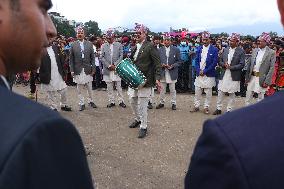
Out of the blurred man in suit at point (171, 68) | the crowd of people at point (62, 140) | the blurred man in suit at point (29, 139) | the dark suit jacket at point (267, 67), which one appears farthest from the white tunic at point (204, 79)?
the blurred man in suit at point (29, 139)

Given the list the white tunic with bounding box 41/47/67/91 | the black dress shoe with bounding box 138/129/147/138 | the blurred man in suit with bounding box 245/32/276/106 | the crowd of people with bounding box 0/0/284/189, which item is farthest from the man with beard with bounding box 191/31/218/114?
the crowd of people with bounding box 0/0/284/189

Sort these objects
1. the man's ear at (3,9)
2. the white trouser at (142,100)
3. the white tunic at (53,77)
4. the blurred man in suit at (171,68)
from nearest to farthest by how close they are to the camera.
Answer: the man's ear at (3,9) → the white trouser at (142,100) → the white tunic at (53,77) → the blurred man in suit at (171,68)

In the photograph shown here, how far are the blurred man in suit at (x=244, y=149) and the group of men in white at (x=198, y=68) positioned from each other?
7598 mm

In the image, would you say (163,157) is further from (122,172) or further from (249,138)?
(249,138)

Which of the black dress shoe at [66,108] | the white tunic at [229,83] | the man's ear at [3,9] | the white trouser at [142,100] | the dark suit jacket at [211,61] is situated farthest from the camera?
the black dress shoe at [66,108]

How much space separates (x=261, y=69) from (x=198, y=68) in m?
1.64

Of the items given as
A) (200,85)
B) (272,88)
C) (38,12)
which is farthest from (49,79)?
(38,12)

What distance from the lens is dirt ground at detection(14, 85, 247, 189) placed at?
4977mm

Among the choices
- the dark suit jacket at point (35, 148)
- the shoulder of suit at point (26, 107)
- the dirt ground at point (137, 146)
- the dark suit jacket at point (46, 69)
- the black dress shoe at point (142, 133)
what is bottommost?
the dirt ground at point (137, 146)

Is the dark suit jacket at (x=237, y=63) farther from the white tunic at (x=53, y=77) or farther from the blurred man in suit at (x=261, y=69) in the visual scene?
the white tunic at (x=53, y=77)

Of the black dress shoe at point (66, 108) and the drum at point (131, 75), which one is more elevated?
the drum at point (131, 75)

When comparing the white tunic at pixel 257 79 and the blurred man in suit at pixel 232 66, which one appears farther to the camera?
the blurred man in suit at pixel 232 66

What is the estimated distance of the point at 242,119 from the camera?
894 mm

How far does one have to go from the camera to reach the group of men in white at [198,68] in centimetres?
844
